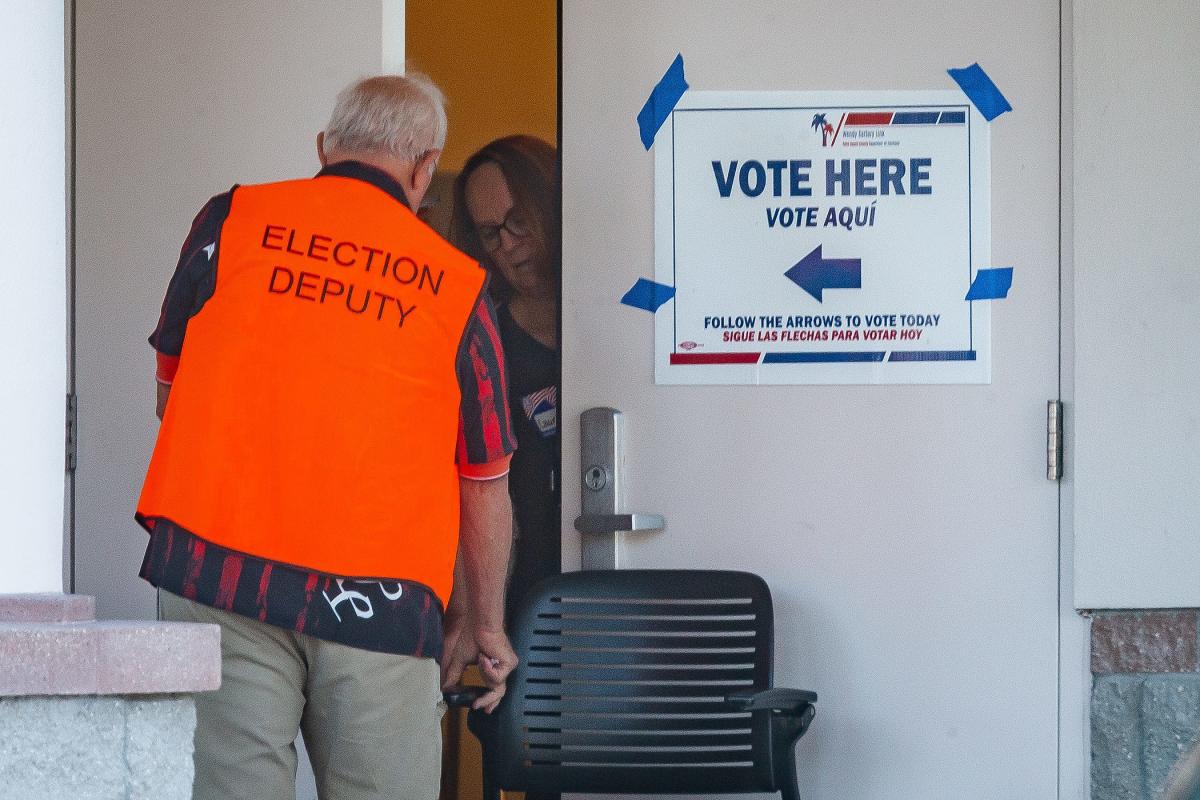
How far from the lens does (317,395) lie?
8.38 ft

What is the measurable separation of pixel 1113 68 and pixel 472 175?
2151mm

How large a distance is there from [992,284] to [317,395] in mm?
1843

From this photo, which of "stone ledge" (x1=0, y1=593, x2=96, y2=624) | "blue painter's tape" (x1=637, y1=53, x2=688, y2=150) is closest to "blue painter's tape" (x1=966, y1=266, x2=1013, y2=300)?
"blue painter's tape" (x1=637, y1=53, x2=688, y2=150)

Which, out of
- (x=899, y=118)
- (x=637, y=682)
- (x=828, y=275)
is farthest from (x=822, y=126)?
(x=637, y=682)

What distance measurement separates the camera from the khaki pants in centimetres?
259

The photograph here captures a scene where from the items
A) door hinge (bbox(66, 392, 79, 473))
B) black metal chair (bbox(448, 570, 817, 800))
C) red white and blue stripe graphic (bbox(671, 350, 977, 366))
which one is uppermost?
red white and blue stripe graphic (bbox(671, 350, 977, 366))

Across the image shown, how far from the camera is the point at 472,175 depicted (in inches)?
201

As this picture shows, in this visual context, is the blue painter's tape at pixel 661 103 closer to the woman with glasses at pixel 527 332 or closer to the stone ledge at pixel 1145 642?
the woman with glasses at pixel 527 332

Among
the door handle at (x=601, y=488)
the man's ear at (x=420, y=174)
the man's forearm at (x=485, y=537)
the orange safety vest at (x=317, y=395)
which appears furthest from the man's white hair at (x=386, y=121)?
the door handle at (x=601, y=488)

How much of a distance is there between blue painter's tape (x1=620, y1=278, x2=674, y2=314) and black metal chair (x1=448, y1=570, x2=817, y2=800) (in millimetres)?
650

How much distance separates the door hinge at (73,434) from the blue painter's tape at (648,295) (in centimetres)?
131

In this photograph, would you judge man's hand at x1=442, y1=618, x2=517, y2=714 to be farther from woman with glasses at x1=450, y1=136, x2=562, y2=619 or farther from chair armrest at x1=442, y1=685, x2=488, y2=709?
woman with glasses at x1=450, y1=136, x2=562, y2=619

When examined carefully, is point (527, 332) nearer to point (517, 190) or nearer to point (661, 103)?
point (517, 190)

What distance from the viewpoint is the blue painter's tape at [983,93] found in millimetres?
3756
